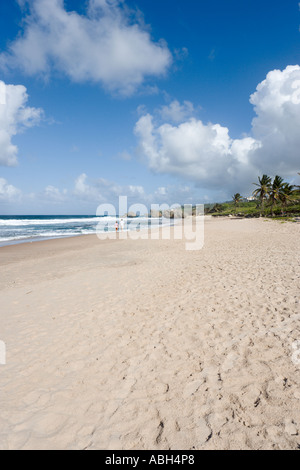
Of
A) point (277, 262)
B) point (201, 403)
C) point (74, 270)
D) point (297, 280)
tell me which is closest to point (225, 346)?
point (201, 403)

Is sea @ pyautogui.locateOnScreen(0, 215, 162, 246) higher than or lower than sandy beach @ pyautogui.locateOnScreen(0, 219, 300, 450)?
higher

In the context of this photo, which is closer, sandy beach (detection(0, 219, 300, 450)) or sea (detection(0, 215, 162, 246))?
sandy beach (detection(0, 219, 300, 450))

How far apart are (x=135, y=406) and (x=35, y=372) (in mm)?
2127

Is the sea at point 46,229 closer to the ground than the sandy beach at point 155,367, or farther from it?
farther from it

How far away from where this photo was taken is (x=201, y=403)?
324 centimetres

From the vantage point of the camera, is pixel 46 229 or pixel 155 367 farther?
pixel 46 229

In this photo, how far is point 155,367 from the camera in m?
Answer: 4.08

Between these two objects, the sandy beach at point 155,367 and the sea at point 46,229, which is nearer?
the sandy beach at point 155,367

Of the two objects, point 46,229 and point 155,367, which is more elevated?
point 46,229

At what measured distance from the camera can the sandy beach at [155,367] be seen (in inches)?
115

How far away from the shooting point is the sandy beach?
2.93 meters

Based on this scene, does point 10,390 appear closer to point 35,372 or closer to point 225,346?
point 35,372
